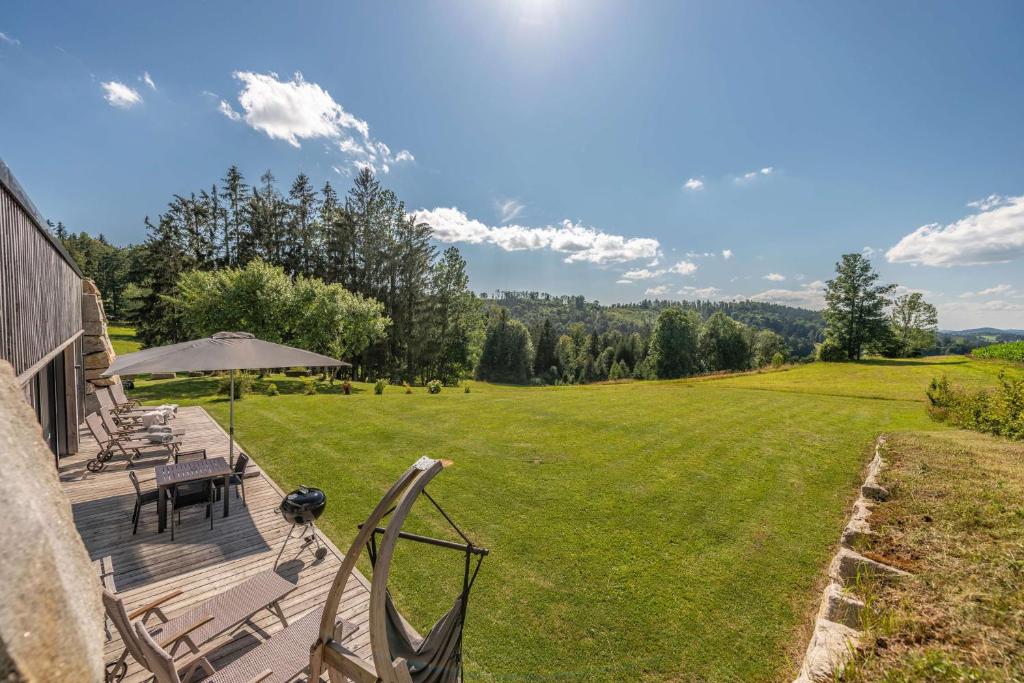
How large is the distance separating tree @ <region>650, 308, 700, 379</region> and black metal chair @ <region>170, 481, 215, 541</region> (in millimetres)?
54603

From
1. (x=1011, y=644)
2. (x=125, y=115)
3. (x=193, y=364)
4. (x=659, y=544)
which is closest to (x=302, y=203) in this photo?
(x=125, y=115)

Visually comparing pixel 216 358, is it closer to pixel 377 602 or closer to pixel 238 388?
pixel 377 602

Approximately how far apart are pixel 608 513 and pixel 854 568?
11.6ft

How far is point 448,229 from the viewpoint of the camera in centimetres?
4244

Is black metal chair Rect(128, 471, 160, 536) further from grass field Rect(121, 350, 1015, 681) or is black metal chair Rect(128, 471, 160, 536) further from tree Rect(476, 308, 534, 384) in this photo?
tree Rect(476, 308, 534, 384)

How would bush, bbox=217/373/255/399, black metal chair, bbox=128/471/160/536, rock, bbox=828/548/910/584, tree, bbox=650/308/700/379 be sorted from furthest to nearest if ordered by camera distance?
1. tree, bbox=650/308/700/379
2. bush, bbox=217/373/255/399
3. black metal chair, bbox=128/471/160/536
4. rock, bbox=828/548/910/584

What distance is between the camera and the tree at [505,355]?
63.4 meters

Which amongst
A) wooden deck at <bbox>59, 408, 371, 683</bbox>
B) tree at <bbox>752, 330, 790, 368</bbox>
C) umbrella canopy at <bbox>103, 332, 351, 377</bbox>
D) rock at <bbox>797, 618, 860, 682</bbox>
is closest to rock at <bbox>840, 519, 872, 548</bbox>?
rock at <bbox>797, 618, 860, 682</bbox>

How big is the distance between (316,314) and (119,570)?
20175mm

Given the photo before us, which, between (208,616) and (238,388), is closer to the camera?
(208,616)

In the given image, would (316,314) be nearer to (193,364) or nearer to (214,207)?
(193,364)

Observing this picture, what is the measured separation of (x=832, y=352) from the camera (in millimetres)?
41031

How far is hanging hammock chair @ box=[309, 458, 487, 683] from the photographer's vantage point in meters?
2.17

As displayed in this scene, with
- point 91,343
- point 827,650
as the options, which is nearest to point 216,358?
point 827,650
